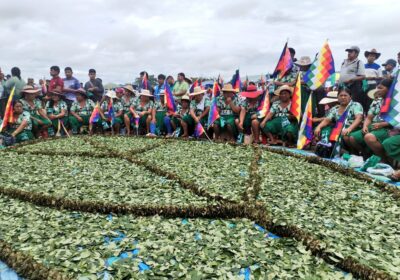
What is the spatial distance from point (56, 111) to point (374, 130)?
8.71 meters

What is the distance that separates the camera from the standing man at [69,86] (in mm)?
11570

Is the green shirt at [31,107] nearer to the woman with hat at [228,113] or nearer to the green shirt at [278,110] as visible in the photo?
the woman with hat at [228,113]

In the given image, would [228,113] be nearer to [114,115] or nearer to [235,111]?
[235,111]

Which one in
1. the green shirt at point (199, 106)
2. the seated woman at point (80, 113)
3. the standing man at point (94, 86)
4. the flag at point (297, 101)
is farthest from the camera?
the standing man at point (94, 86)

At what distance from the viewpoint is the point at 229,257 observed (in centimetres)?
276

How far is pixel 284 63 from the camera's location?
9.23m

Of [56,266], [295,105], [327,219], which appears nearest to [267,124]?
[295,105]

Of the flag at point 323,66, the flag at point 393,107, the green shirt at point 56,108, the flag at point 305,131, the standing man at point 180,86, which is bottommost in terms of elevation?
the flag at point 305,131

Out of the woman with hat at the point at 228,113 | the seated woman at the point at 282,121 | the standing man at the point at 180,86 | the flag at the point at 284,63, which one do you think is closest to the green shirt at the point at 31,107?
the standing man at the point at 180,86

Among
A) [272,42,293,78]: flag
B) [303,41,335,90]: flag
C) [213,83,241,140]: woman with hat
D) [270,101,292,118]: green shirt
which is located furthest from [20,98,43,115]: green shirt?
[303,41,335,90]: flag

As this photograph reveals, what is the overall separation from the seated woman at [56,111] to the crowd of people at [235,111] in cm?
3

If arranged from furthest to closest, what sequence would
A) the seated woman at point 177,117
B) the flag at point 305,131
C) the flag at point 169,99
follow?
the seated woman at point 177,117 → the flag at point 169,99 → the flag at point 305,131

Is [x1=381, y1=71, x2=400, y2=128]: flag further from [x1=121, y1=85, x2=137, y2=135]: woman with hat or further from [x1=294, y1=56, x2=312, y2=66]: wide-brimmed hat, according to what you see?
[x1=121, y1=85, x2=137, y2=135]: woman with hat

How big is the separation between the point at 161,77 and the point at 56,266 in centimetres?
1138
